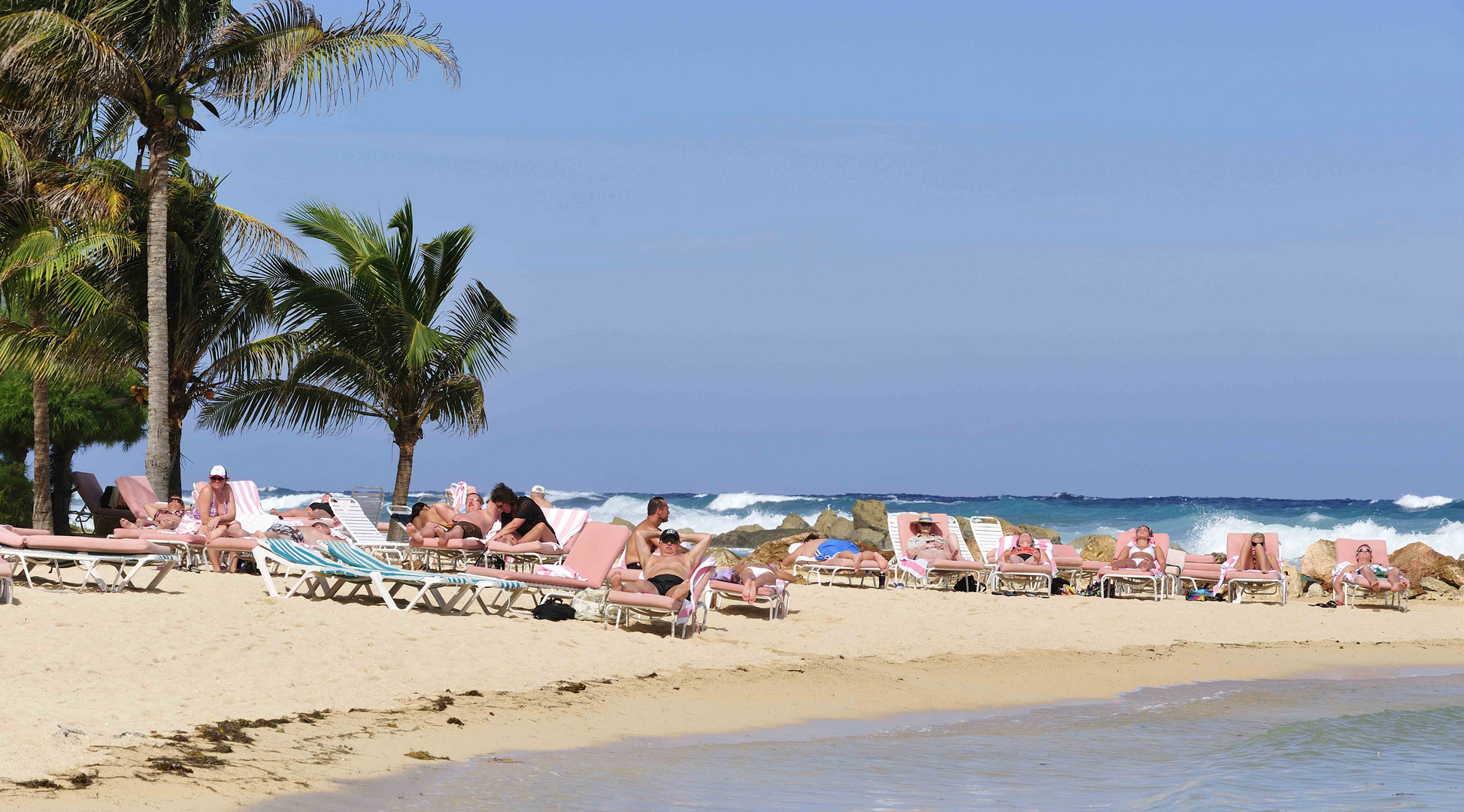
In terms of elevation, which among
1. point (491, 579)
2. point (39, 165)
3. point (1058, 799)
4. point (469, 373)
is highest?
point (39, 165)

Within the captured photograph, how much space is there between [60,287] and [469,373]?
5120 millimetres

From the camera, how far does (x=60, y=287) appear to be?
48.8 feet

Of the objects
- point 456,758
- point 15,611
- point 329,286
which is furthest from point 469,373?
point 456,758

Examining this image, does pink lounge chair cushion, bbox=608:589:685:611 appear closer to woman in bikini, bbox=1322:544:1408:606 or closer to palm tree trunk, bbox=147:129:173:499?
palm tree trunk, bbox=147:129:173:499

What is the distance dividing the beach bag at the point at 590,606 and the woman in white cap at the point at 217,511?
3.66m

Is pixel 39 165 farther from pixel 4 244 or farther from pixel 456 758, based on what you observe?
pixel 456 758

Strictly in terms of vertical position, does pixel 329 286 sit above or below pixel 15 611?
above

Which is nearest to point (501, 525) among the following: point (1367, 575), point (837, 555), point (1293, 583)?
point (837, 555)

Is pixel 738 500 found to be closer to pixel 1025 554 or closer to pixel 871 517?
pixel 871 517

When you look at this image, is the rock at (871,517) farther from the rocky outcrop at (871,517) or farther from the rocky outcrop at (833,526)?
the rocky outcrop at (833,526)

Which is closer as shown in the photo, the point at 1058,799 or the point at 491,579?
the point at 1058,799

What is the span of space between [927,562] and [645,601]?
231 inches

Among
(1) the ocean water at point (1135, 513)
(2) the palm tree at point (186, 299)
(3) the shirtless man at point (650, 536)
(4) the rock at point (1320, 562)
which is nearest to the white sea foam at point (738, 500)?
(1) the ocean water at point (1135, 513)

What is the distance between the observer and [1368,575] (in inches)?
629
